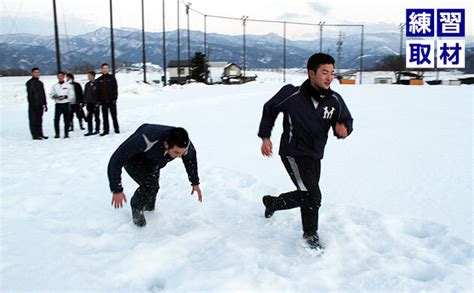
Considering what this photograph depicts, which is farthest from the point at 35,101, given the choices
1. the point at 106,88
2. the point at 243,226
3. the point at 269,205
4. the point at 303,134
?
the point at 303,134

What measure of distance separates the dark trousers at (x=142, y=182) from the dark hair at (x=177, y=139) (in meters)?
0.72

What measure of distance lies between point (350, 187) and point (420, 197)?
88 cm

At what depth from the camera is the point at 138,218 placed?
13.4 ft

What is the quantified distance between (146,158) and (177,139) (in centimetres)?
73

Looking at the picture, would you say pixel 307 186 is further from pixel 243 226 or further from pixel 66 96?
pixel 66 96

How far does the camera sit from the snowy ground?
10.2 ft

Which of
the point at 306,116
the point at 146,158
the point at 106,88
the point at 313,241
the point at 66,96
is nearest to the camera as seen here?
the point at 306,116

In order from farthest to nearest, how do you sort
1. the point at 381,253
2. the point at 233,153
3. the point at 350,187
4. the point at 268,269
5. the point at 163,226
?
the point at 233,153
the point at 350,187
the point at 163,226
the point at 381,253
the point at 268,269

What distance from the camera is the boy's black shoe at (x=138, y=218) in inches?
160

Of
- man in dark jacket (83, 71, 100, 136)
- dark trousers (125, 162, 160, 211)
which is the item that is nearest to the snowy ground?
dark trousers (125, 162, 160, 211)

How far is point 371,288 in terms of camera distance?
9.73 ft

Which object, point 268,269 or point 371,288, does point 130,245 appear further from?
point 371,288

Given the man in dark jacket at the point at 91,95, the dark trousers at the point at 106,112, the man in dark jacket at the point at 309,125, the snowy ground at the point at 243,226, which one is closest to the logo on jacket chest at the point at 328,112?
the man in dark jacket at the point at 309,125

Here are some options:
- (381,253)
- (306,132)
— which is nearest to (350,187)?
(381,253)
